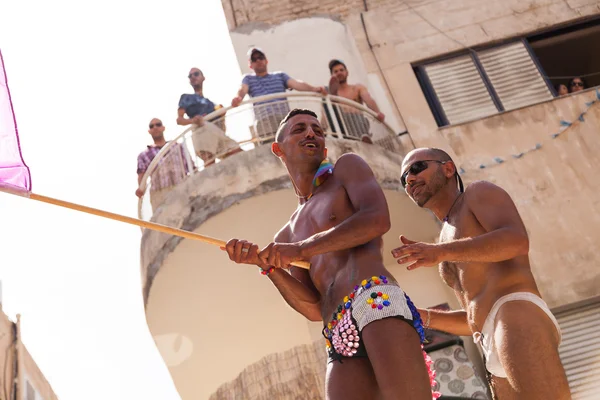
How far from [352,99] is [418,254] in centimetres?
616

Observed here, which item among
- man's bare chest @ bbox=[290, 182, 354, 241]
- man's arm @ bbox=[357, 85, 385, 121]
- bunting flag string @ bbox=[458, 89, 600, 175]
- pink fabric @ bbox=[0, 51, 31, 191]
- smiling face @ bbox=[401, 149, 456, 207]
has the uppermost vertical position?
man's arm @ bbox=[357, 85, 385, 121]

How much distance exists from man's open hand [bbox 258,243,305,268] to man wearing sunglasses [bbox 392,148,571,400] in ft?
1.48

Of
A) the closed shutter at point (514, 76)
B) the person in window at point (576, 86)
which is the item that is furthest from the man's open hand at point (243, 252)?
the person in window at point (576, 86)

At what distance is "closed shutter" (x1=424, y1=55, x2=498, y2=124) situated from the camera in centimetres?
996

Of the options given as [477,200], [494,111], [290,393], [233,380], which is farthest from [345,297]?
[494,111]

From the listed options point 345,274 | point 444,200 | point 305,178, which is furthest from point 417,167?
point 345,274

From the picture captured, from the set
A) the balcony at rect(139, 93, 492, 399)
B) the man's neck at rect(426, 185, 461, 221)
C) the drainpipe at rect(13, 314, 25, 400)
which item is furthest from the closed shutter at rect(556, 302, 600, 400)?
the drainpipe at rect(13, 314, 25, 400)

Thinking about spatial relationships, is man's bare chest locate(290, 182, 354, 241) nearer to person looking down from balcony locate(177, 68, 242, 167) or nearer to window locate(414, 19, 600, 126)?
person looking down from balcony locate(177, 68, 242, 167)

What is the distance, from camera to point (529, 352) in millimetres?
3221

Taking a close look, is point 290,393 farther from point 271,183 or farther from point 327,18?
point 327,18

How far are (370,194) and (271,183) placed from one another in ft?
13.7

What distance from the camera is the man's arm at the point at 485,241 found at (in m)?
3.17

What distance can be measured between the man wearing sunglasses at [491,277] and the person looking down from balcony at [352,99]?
4.29m

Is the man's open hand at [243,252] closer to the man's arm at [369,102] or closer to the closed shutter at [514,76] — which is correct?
the man's arm at [369,102]
